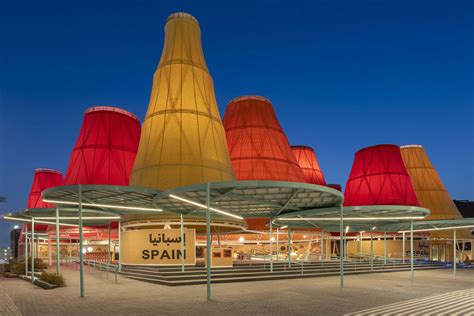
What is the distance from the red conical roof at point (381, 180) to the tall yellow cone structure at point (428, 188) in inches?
418

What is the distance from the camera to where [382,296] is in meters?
16.2

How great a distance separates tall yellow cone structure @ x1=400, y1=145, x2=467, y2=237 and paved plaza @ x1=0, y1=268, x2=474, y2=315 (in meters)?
30.1

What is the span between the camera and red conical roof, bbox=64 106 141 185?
3900 centimetres

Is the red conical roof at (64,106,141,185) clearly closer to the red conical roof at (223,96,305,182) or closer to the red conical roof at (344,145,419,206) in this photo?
the red conical roof at (223,96,305,182)

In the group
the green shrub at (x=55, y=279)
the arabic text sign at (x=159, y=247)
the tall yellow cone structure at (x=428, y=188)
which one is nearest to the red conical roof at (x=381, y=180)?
the tall yellow cone structure at (x=428, y=188)

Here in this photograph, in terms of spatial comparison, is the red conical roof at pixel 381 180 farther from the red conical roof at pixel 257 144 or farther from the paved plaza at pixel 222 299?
the paved plaza at pixel 222 299

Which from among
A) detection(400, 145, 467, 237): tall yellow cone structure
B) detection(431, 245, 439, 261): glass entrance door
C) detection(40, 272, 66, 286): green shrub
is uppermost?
detection(400, 145, 467, 237): tall yellow cone structure

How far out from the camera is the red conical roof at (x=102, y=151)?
128 feet

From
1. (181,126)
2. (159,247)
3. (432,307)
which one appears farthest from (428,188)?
(432,307)

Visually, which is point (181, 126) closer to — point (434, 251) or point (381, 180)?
point (381, 180)

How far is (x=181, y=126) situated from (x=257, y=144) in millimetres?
12541

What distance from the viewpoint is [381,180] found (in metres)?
37.9

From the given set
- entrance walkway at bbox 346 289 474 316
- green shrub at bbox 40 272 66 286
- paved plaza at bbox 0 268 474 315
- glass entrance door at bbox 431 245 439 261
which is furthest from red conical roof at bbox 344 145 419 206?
green shrub at bbox 40 272 66 286

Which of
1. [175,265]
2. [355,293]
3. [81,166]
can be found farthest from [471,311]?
[81,166]
